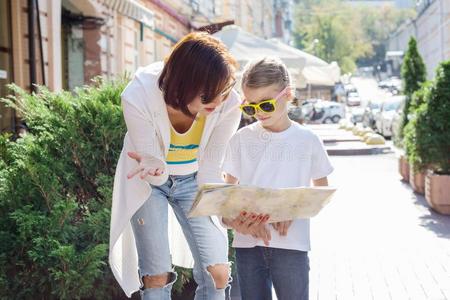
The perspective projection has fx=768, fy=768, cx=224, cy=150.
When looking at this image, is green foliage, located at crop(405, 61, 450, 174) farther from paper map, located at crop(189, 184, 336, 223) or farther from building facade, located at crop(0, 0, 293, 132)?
paper map, located at crop(189, 184, 336, 223)

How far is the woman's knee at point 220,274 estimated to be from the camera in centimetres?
371

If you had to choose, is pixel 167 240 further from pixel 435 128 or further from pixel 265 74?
pixel 435 128

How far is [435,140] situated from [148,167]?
23.8ft

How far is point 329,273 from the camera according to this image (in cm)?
638

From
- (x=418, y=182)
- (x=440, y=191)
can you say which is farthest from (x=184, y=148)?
(x=418, y=182)

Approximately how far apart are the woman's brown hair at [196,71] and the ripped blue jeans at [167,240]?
47 cm

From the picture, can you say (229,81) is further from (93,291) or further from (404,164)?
(404,164)

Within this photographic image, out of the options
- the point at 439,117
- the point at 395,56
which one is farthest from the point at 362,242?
the point at 395,56

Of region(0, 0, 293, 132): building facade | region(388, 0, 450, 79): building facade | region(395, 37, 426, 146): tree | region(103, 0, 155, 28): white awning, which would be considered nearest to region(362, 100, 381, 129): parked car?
region(0, 0, 293, 132): building facade

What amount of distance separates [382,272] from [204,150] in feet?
10.4

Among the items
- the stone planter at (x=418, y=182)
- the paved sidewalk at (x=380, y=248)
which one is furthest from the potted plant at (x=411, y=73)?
the paved sidewalk at (x=380, y=248)

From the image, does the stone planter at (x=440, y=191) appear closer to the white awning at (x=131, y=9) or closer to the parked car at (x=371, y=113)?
the white awning at (x=131, y=9)

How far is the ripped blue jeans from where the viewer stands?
358 centimetres

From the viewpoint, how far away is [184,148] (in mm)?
3637
